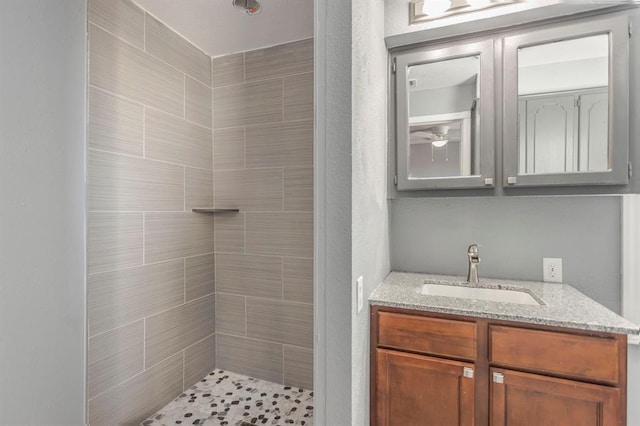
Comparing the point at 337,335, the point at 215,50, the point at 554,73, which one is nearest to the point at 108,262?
the point at 337,335

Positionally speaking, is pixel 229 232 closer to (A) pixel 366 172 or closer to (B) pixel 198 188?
(B) pixel 198 188

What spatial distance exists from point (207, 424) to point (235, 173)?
152cm

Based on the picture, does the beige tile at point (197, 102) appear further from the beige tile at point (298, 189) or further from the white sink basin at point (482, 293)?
the white sink basin at point (482, 293)

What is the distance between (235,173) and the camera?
2.22 m

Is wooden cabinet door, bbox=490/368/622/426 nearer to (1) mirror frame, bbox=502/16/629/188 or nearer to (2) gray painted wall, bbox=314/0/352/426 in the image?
(2) gray painted wall, bbox=314/0/352/426

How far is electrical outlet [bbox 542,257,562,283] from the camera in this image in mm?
1596

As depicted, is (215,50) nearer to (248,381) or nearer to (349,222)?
(349,222)

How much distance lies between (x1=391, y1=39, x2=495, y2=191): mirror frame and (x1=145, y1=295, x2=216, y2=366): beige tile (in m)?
1.53

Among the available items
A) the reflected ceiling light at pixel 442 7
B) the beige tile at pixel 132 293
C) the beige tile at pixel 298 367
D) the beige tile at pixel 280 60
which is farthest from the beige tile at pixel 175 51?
the beige tile at pixel 298 367

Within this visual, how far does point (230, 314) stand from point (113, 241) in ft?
3.25

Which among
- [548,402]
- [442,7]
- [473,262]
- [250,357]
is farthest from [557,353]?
[250,357]

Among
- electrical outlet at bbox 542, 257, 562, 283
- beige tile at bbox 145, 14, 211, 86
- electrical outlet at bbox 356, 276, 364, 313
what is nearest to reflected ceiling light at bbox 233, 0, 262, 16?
beige tile at bbox 145, 14, 211, 86

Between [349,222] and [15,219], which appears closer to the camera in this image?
[15,219]

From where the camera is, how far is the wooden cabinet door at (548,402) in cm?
107
